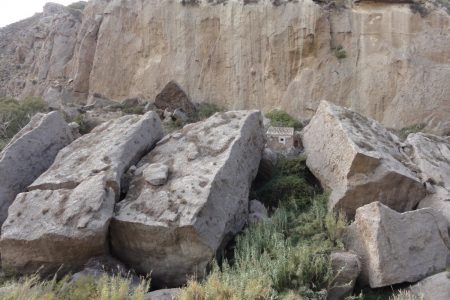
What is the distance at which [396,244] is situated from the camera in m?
5.83

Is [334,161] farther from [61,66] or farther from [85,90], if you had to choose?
[61,66]

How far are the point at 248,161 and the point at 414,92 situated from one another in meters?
18.0

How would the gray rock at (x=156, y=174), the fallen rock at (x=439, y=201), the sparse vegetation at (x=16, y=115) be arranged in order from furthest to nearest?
the sparse vegetation at (x=16, y=115) → the fallen rock at (x=439, y=201) → the gray rock at (x=156, y=174)

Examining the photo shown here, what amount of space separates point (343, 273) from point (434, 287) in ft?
3.48

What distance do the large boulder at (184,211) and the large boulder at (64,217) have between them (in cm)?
31

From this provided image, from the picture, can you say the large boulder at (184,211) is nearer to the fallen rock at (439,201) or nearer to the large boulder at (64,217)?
the large boulder at (64,217)

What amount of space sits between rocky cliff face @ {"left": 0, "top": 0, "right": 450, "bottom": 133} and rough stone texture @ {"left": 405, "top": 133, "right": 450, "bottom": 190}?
13.1 m

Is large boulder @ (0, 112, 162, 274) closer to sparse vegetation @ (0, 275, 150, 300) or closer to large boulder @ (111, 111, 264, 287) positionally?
large boulder @ (111, 111, 264, 287)

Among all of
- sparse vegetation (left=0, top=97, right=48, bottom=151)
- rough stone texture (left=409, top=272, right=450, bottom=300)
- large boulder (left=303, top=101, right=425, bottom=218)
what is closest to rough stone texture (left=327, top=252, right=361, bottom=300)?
rough stone texture (left=409, top=272, right=450, bottom=300)

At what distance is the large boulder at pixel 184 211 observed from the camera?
230 inches

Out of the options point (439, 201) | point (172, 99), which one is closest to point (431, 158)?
point (439, 201)

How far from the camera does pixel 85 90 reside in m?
29.7

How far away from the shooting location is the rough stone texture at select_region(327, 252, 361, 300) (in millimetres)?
5379

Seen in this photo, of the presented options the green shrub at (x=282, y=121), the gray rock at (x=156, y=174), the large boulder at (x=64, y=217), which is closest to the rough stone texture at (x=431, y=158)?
the gray rock at (x=156, y=174)
